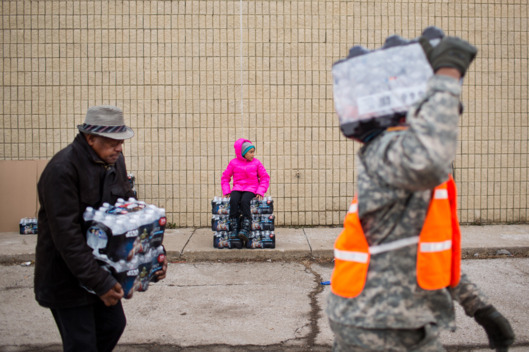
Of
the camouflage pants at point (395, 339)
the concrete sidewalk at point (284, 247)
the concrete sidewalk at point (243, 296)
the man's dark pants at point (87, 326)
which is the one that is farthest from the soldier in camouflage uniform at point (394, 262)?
the concrete sidewalk at point (284, 247)

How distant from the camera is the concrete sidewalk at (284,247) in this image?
7395mm

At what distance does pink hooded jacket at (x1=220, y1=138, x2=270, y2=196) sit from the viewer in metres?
7.76

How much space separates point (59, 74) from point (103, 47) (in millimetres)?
894

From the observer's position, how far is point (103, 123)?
3.03 m

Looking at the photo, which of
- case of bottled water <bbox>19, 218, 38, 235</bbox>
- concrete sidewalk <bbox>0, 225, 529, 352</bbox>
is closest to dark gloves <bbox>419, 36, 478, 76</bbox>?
concrete sidewalk <bbox>0, 225, 529, 352</bbox>

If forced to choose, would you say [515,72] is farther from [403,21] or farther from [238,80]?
[238,80]

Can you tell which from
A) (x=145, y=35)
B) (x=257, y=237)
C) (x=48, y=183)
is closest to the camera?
(x=48, y=183)

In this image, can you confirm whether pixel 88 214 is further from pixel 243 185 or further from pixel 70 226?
pixel 243 185

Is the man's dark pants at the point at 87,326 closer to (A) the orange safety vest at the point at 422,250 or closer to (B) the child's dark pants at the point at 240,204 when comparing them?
(A) the orange safety vest at the point at 422,250

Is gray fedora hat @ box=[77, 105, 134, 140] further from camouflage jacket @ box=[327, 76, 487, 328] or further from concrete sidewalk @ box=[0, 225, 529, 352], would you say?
concrete sidewalk @ box=[0, 225, 529, 352]

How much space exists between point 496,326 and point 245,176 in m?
5.88

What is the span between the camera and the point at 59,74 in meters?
8.97

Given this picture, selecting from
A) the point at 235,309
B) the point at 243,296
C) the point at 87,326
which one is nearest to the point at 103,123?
the point at 87,326

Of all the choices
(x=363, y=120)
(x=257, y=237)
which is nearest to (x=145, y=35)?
(x=257, y=237)
